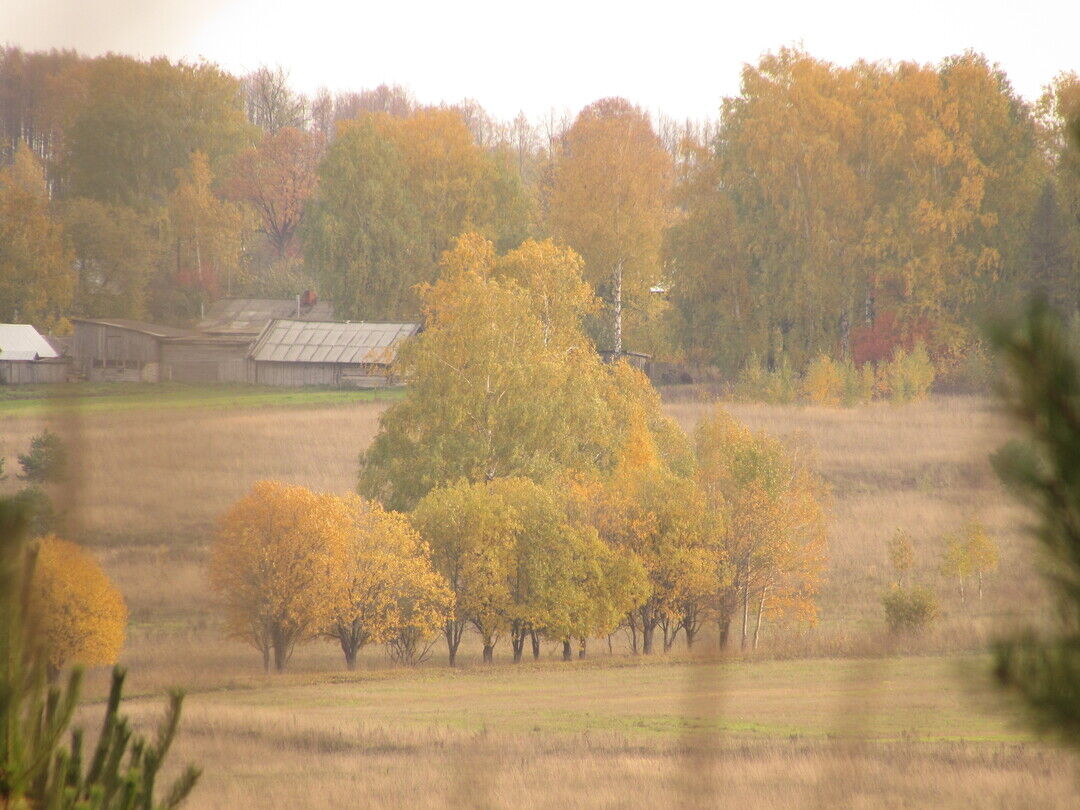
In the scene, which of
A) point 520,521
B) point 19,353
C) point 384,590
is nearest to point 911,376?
point 520,521

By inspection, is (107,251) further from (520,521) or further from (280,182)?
(280,182)

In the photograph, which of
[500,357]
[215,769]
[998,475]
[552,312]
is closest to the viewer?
[998,475]

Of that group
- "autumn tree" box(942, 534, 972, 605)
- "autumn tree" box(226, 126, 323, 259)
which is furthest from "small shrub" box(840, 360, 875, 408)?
"autumn tree" box(226, 126, 323, 259)

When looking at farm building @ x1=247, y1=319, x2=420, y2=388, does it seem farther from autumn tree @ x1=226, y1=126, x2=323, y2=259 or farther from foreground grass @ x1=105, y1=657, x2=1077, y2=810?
foreground grass @ x1=105, y1=657, x2=1077, y2=810

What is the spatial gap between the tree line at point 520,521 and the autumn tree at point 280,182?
4219 millimetres

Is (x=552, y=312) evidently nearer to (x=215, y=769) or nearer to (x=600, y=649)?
(x=600, y=649)

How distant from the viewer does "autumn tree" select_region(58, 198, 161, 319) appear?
8211 millimetres

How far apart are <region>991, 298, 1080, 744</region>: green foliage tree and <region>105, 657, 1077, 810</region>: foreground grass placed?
8849 mm

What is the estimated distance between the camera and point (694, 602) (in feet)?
70.4

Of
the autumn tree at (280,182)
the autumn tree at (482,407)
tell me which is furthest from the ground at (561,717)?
the autumn tree at (280,182)

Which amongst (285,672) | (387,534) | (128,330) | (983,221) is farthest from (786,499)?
(983,221)

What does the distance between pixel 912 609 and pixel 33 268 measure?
13393 mm

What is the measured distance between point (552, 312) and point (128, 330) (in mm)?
19030

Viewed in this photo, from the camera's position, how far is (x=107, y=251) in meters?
12.6
